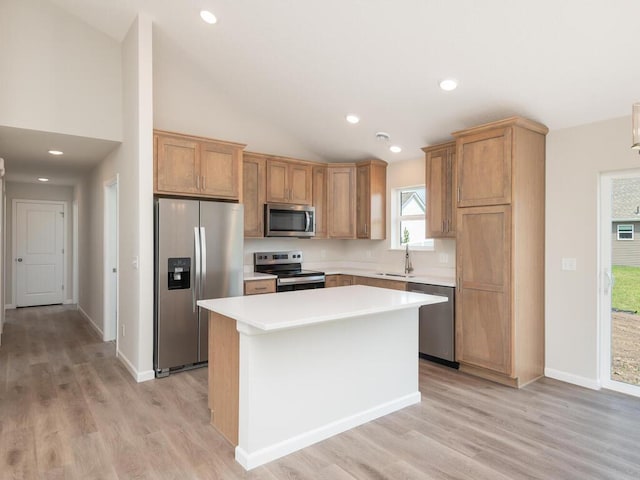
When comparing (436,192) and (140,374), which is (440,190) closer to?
(436,192)

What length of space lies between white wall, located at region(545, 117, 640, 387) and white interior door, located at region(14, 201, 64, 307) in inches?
313

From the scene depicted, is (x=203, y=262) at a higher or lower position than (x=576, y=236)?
lower

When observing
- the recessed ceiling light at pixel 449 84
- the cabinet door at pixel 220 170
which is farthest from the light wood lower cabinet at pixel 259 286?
the recessed ceiling light at pixel 449 84

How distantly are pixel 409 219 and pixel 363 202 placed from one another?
2.12ft

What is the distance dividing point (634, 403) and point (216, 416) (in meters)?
3.22

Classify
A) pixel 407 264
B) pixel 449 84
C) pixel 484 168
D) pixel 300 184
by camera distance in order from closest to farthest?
pixel 449 84
pixel 484 168
pixel 407 264
pixel 300 184

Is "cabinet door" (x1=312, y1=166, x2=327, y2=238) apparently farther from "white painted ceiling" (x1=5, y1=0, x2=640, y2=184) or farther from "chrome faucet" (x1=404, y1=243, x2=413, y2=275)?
"chrome faucet" (x1=404, y1=243, x2=413, y2=275)

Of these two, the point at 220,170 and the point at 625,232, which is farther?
the point at 220,170

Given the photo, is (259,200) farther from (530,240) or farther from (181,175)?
(530,240)

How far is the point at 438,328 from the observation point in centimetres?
413

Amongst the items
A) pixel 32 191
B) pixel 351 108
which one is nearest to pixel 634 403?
pixel 351 108

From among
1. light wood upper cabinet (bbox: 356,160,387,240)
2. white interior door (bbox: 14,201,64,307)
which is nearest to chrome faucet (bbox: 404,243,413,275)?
light wood upper cabinet (bbox: 356,160,387,240)

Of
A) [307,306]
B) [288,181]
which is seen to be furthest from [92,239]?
[307,306]

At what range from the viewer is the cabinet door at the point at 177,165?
3932 millimetres
